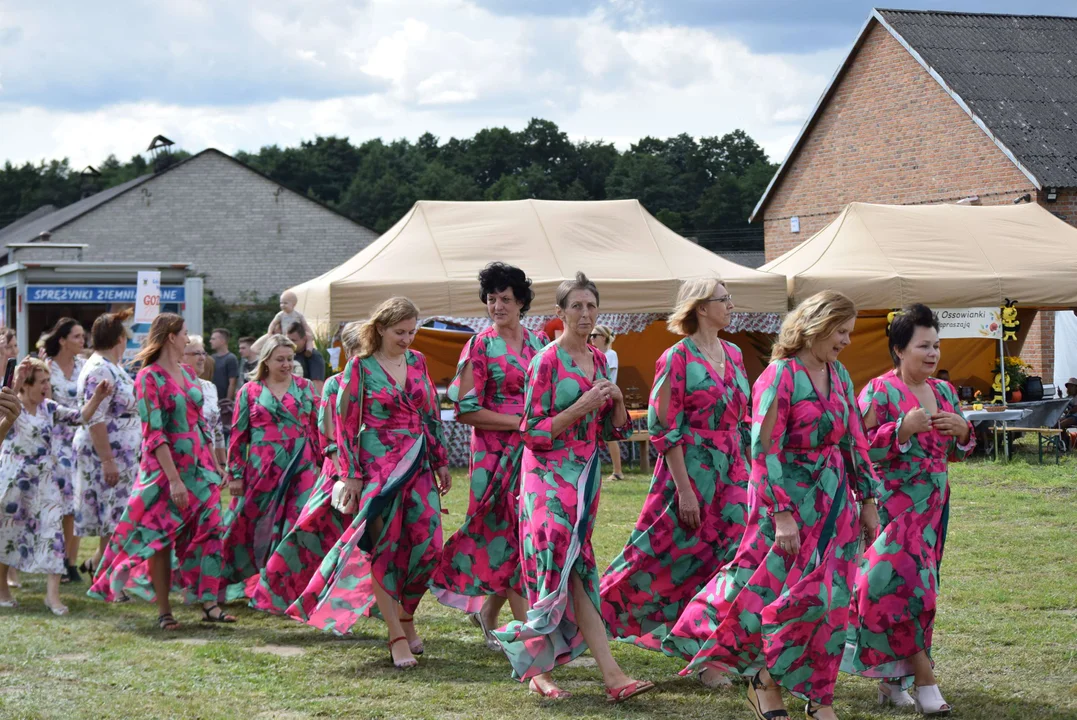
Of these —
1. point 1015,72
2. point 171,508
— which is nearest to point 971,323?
point 1015,72

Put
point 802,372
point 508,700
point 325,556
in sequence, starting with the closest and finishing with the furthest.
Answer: point 802,372
point 508,700
point 325,556

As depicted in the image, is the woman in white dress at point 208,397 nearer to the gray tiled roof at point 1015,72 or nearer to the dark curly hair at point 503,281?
the dark curly hair at point 503,281

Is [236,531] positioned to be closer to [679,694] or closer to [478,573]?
[478,573]

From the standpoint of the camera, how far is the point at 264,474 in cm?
793

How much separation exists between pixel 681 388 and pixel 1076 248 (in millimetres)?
15408

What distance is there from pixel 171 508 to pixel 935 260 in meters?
13.5

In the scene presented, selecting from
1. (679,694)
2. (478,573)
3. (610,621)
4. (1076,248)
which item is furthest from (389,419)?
(1076,248)

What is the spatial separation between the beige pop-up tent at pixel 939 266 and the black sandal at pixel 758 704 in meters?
13.1

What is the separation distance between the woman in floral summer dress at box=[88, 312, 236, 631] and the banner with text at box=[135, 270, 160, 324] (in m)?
8.15

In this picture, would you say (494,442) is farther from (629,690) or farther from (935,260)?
(935,260)

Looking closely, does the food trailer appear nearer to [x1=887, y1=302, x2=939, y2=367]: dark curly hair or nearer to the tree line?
[x1=887, y1=302, x2=939, y2=367]: dark curly hair

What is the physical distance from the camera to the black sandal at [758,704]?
492 cm

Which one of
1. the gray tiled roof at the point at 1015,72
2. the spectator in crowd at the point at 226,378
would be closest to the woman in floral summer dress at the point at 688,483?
the spectator in crowd at the point at 226,378

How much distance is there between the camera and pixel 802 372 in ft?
16.2
